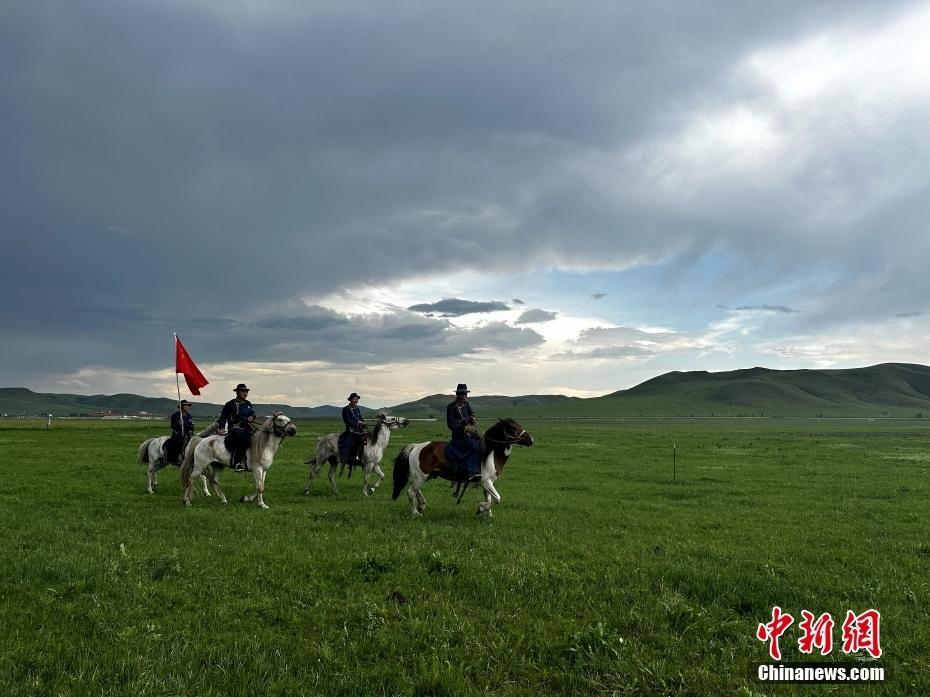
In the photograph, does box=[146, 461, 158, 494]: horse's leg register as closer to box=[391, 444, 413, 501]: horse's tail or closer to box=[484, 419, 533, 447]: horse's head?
box=[391, 444, 413, 501]: horse's tail

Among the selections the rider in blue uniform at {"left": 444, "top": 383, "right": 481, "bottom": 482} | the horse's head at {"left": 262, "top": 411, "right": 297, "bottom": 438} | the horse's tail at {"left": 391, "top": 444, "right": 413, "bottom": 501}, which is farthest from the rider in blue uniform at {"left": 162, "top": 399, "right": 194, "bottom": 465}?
the rider in blue uniform at {"left": 444, "top": 383, "right": 481, "bottom": 482}

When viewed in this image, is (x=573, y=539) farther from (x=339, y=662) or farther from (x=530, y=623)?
(x=339, y=662)

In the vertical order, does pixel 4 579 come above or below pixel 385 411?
below

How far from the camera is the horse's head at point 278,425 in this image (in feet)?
56.2

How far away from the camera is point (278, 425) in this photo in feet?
56.5

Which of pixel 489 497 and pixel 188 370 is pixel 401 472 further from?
pixel 188 370

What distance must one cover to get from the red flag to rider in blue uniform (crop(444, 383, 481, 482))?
9.43 metres

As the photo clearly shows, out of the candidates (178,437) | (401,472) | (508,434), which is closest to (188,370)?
(178,437)

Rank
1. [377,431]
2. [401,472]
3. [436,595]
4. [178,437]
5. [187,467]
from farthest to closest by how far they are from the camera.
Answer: [377,431] → [178,437] → [187,467] → [401,472] → [436,595]

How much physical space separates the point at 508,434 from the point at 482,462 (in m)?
1.04

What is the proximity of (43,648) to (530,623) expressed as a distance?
5873mm

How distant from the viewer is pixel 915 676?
6.11 meters

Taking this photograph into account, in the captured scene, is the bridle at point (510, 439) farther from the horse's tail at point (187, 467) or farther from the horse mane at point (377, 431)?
the horse's tail at point (187, 467)

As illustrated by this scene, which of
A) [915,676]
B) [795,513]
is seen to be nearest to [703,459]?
[795,513]
